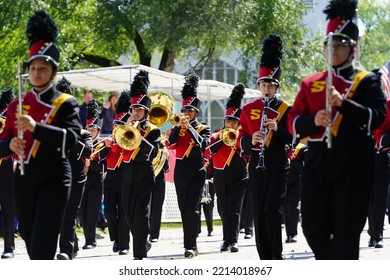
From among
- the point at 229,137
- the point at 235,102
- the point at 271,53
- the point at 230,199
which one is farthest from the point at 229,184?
the point at 271,53

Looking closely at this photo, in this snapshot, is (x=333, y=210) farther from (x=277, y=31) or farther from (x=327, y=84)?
(x=277, y=31)

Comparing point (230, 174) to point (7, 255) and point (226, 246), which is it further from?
point (7, 255)

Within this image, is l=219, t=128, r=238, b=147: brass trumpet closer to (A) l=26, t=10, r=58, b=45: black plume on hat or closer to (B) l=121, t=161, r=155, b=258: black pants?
(B) l=121, t=161, r=155, b=258: black pants

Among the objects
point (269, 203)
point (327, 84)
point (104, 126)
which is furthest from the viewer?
point (104, 126)

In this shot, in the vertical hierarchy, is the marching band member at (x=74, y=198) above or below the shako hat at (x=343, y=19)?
below

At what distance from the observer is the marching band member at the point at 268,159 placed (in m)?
12.8

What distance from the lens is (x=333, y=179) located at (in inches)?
372

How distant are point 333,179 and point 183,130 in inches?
284

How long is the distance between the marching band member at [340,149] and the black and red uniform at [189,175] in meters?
6.33

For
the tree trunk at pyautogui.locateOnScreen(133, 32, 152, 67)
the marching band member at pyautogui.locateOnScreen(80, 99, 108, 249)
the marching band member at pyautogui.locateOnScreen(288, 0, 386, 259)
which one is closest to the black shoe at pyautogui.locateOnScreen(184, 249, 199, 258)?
the marching band member at pyautogui.locateOnScreen(80, 99, 108, 249)

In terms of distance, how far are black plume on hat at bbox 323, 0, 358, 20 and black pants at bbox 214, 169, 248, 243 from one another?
746cm

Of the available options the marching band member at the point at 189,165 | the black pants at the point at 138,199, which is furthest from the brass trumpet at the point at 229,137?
the black pants at the point at 138,199

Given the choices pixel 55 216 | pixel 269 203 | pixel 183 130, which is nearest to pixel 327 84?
pixel 55 216

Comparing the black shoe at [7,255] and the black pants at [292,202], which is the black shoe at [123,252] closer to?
the black shoe at [7,255]
